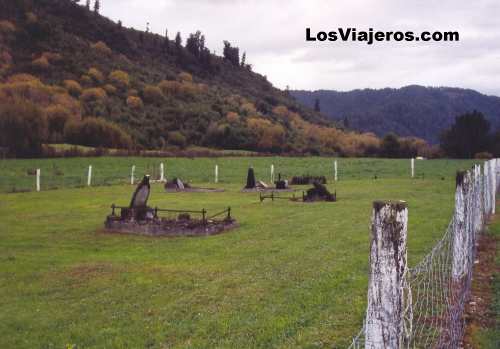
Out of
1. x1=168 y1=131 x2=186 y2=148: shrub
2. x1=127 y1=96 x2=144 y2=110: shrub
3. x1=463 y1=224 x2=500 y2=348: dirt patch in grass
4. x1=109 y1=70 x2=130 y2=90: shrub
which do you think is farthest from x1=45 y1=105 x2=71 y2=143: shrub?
x1=463 y1=224 x2=500 y2=348: dirt patch in grass

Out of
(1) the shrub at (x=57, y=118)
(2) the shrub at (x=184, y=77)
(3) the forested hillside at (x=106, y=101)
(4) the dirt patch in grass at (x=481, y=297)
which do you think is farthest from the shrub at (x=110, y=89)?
(4) the dirt patch in grass at (x=481, y=297)

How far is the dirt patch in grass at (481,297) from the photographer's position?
25.1 ft

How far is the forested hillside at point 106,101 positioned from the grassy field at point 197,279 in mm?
38734

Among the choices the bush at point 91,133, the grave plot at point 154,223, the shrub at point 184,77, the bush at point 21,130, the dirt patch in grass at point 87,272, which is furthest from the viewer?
the shrub at point 184,77

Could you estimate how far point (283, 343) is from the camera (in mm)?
7219

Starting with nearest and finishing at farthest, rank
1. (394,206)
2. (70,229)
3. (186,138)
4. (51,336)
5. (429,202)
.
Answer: (394,206) < (51,336) < (70,229) < (429,202) < (186,138)

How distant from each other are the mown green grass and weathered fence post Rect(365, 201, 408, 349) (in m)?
32.5

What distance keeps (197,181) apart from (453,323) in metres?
34.8

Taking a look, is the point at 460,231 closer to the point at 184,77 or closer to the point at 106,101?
the point at 106,101

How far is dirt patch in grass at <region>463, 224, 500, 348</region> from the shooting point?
25.1 feet

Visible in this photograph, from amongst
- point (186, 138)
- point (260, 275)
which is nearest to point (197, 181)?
point (260, 275)

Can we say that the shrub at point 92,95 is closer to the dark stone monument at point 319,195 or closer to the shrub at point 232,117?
the shrub at point 232,117

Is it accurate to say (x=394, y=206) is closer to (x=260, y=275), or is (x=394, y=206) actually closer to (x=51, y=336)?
(x=51, y=336)

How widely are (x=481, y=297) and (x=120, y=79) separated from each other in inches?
3807
